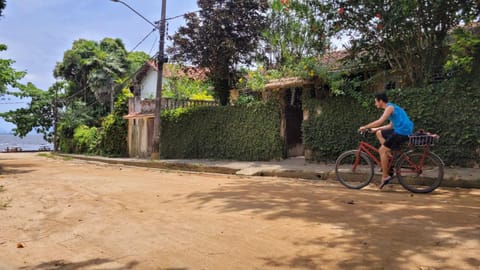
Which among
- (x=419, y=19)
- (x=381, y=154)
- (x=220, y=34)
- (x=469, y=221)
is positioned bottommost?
(x=469, y=221)

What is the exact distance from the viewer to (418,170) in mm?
7344

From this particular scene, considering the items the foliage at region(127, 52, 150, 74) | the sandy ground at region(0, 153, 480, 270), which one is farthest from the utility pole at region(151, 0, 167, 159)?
the foliage at region(127, 52, 150, 74)

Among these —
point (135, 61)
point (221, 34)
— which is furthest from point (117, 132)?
point (135, 61)

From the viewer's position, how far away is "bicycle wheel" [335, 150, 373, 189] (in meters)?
7.77

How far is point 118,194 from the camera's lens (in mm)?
7340

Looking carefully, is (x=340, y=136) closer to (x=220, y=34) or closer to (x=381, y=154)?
(x=381, y=154)

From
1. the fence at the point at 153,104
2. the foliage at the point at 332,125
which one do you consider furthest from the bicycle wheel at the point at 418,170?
the fence at the point at 153,104

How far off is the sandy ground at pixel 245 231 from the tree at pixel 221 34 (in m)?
10.9

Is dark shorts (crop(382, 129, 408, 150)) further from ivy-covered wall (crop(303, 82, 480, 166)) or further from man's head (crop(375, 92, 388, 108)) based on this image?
ivy-covered wall (crop(303, 82, 480, 166))

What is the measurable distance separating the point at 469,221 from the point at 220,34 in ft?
45.4

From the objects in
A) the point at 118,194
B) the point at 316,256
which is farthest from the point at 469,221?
the point at 118,194

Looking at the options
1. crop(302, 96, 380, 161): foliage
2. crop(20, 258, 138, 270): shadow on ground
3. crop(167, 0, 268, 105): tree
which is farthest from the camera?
crop(167, 0, 268, 105): tree

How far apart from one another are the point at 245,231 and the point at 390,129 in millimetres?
4134

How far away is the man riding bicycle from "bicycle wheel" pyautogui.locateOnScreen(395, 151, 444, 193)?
0.82ft
